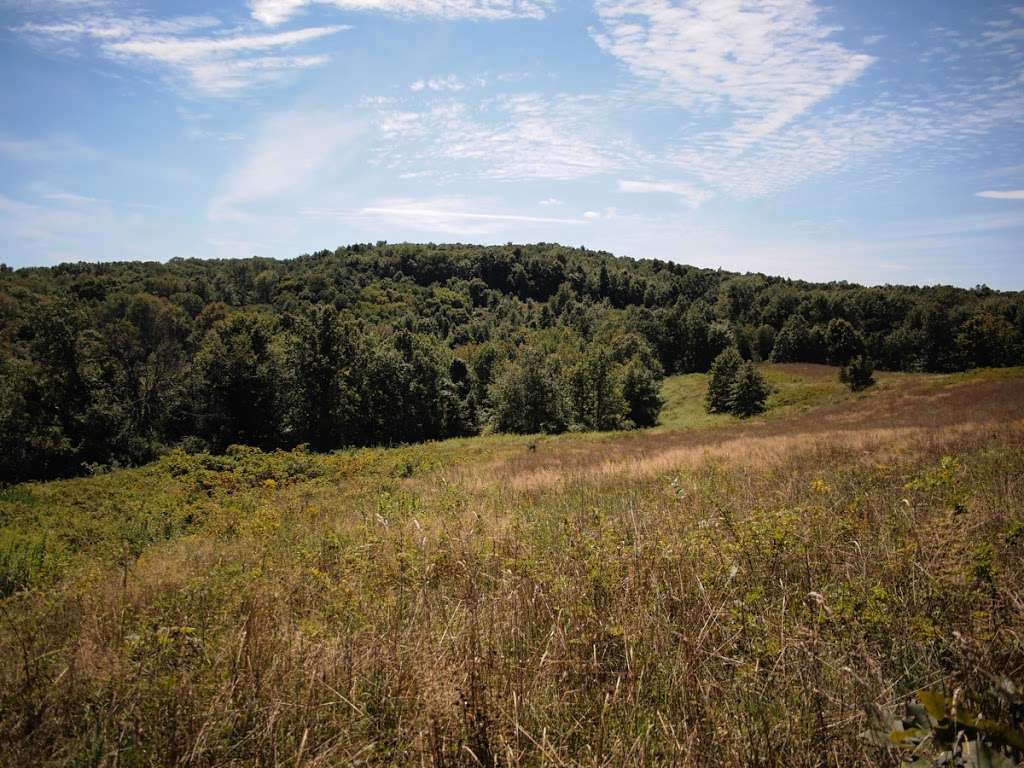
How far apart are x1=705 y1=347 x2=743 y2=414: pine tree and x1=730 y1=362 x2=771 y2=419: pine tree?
271 centimetres

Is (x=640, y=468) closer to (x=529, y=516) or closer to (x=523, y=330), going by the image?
(x=529, y=516)

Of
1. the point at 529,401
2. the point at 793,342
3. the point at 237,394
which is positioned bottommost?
the point at 529,401

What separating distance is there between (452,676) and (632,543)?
7.53 ft

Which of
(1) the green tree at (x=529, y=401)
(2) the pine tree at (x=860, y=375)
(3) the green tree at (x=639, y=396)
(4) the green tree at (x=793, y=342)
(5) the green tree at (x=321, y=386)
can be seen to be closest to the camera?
(5) the green tree at (x=321, y=386)

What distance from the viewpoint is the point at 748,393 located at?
176ft

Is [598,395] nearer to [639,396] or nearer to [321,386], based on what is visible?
[639,396]

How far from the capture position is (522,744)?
239cm

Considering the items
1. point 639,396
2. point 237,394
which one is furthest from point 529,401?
point 237,394

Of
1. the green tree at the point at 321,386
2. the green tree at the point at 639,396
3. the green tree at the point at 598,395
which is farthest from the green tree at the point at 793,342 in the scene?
the green tree at the point at 321,386

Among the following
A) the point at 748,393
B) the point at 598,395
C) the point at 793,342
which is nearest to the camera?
the point at 748,393

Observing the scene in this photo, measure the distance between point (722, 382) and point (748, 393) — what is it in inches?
225

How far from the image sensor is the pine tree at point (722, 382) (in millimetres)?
58281

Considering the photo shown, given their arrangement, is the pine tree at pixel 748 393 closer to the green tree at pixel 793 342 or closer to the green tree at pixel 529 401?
the green tree at pixel 529 401

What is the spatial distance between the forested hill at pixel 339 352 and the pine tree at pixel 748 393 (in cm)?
1005
